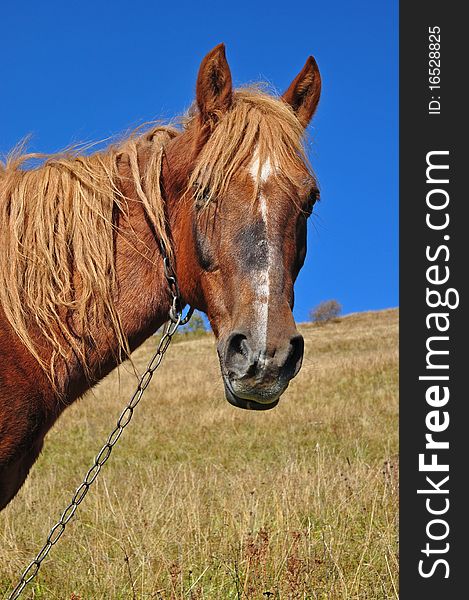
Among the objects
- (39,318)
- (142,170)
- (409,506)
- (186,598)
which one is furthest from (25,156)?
(409,506)

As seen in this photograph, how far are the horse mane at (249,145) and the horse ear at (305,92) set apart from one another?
0.24 metres

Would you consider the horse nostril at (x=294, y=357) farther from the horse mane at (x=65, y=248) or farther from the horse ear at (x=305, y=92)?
the horse ear at (x=305, y=92)

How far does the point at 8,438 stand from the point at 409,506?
284 centimetres

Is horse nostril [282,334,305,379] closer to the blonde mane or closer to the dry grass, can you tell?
the blonde mane

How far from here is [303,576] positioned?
402 cm

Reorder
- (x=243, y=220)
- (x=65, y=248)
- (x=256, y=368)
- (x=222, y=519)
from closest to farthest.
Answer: (x=256, y=368) < (x=243, y=220) < (x=65, y=248) < (x=222, y=519)

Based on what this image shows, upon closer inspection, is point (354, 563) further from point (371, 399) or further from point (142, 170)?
point (371, 399)

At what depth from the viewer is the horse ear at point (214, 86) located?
9.75 feet

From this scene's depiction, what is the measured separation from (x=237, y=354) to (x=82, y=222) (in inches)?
42.9

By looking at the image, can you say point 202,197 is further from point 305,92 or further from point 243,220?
point 305,92

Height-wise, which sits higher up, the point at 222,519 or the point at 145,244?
the point at 145,244

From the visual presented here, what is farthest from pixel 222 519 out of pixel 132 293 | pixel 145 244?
pixel 145 244

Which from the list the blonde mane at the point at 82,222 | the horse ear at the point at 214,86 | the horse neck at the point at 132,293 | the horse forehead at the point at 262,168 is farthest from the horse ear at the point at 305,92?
the horse neck at the point at 132,293

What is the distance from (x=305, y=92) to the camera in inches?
134
